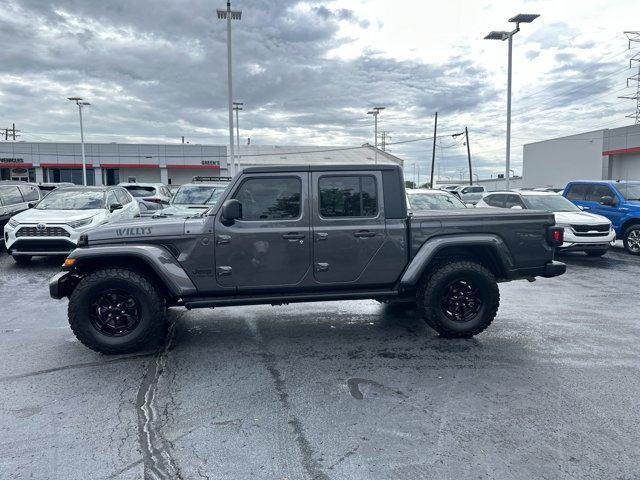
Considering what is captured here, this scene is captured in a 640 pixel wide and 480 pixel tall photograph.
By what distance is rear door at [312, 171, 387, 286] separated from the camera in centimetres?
513

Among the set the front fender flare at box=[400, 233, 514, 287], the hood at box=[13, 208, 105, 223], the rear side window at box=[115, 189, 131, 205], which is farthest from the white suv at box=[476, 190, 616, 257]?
the rear side window at box=[115, 189, 131, 205]

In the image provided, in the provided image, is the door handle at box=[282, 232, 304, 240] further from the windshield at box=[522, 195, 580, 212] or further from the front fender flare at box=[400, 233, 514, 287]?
the windshield at box=[522, 195, 580, 212]

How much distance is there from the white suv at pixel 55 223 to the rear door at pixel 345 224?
22.3 feet

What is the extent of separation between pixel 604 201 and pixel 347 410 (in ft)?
37.8

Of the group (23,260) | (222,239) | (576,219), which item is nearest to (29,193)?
(23,260)

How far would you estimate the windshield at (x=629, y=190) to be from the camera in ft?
41.9

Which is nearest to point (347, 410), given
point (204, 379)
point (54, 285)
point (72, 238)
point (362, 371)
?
point (362, 371)

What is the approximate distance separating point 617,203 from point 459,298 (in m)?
9.48

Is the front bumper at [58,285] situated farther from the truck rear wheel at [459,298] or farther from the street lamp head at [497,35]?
the street lamp head at [497,35]

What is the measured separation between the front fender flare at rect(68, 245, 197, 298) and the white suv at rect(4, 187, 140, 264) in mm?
5644

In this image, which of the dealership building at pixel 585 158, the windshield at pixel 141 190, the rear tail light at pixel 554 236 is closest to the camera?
the rear tail light at pixel 554 236

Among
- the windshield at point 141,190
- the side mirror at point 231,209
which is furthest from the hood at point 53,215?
the windshield at point 141,190

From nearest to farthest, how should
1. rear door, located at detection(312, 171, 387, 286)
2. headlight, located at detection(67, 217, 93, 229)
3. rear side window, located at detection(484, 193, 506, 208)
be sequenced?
rear door, located at detection(312, 171, 387, 286)
headlight, located at detection(67, 217, 93, 229)
rear side window, located at detection(484, 193, 506, 208)

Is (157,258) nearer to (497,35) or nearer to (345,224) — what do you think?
(345,224)
